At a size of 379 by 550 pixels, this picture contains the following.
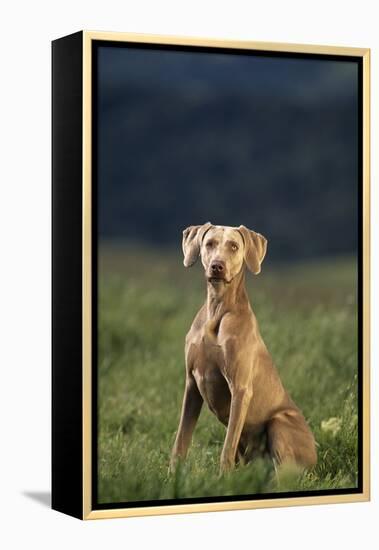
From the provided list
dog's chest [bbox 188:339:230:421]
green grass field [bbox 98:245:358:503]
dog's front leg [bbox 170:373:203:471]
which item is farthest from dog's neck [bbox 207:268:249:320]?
green grass field [bbox 98:245:358:503]

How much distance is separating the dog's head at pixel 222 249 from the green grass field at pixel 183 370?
1.09m

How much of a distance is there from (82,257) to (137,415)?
3094 millimetres

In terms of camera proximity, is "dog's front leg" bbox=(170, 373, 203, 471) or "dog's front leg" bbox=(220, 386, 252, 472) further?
"dog's front leg" bbox=(170, 373, 203, 471)

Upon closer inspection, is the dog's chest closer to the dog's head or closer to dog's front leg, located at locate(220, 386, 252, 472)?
dog's front leg, located at locate(220, 386, 252, 472)

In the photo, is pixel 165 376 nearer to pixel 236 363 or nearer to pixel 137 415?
pixel 137 415

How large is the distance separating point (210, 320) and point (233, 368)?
0.36m

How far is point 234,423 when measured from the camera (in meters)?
8.65

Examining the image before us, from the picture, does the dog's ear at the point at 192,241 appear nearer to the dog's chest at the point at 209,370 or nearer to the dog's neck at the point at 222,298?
the dog's neck at the point at 222,298

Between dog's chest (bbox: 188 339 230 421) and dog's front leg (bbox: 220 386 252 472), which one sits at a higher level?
dog's chest (bbox: 188 339 230 421)

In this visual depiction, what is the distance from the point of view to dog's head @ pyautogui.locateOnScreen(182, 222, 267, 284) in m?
8.70

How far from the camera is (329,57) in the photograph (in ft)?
29.9

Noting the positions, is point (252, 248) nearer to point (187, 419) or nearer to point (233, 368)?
point (233, 368)

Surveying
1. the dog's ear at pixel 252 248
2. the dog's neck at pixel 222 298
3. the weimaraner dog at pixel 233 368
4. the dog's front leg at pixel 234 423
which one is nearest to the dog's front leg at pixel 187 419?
the weimaraner dog at pixel 233 368

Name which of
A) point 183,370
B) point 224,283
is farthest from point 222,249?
point 183,370
